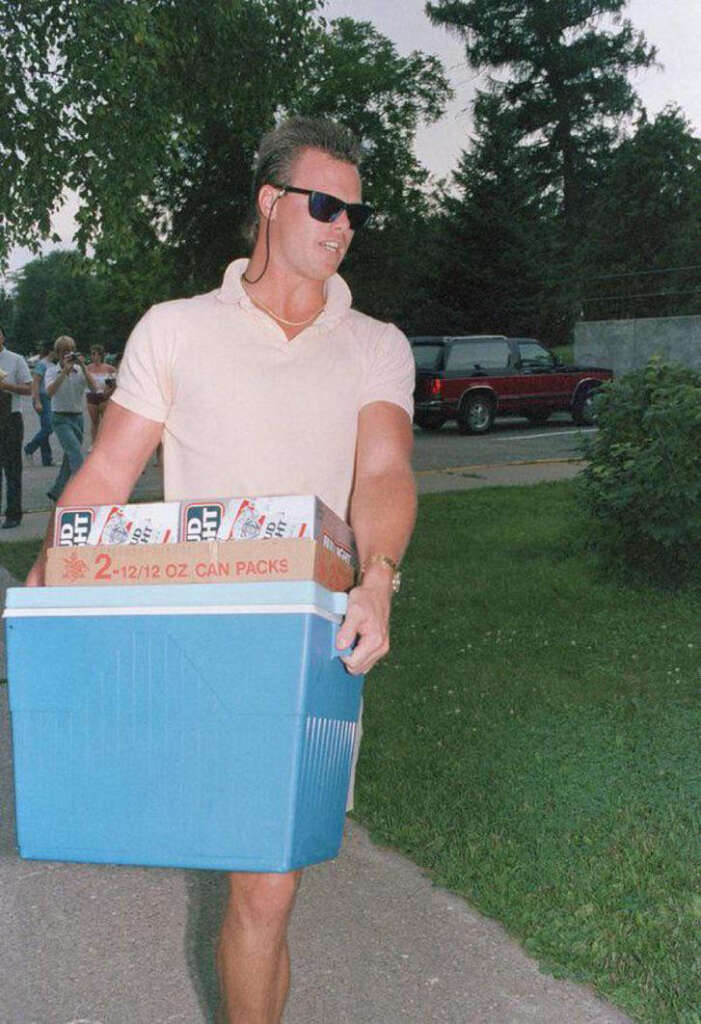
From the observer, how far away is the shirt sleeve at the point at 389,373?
8.68 ft

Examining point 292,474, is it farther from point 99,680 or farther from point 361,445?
point 99,680

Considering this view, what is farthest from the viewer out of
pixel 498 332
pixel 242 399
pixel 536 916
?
pixel 498 332

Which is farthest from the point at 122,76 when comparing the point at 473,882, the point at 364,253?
the point at 364,253

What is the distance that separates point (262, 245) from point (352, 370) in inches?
12.2

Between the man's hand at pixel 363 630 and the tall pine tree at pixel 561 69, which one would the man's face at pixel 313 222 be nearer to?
the man's hand at pixel 363 630

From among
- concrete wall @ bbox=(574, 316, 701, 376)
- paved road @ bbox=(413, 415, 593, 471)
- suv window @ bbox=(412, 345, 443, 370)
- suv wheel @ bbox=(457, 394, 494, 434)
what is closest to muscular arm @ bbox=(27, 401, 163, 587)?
paved road @ bbox=(413, 415, 593, 471)

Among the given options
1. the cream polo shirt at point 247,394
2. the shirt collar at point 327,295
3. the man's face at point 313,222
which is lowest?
the cream polo shirt at point 247,394

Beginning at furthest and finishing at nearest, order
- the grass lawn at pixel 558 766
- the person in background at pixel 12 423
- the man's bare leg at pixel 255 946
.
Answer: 1. the person in background at pixel 12 423
2. the grass lawn at pixel 558 766
3. the man's bare leg at pixel 255 946

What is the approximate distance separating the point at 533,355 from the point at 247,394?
2363 centimetres

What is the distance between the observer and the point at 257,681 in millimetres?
2014

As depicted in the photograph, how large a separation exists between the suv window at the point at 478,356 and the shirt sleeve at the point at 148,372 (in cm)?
2198

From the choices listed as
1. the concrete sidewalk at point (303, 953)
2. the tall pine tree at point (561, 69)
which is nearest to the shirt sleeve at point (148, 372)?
the concrete sidewalk at point (303, 953)

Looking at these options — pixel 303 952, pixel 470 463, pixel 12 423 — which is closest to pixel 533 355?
pixel 470 463

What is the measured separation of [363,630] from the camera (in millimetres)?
2121
